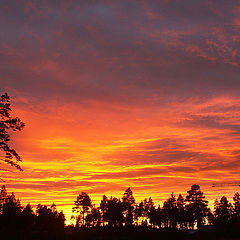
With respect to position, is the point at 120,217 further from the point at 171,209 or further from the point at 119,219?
the point at 171,209

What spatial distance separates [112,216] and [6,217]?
114ft

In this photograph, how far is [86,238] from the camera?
4403 cm

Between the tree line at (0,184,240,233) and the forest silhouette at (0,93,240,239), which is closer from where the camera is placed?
the forest silhouette at (0,93,240,239)

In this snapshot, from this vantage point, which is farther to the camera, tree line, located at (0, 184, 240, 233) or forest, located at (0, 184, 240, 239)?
tree line, located at (0, 184, 240, 233)

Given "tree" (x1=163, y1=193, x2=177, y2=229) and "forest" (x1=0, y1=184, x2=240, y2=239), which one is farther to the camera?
"tree" (x1=163, y1=193, x2=177, y2=229)

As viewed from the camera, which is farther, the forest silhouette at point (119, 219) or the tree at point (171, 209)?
the tree at point (171, 209)

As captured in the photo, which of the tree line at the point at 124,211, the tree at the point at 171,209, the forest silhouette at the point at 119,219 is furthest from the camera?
the tree at the point at 171,209

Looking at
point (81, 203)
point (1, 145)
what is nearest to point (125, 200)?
point (81, 203)

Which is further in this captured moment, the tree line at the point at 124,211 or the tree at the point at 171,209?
the tree at the point at 171,209

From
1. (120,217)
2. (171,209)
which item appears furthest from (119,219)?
(171,209)

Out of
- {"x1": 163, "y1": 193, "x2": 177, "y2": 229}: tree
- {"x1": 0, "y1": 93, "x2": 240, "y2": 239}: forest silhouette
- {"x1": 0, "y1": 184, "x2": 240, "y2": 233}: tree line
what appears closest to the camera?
{"x1": 0, "y1": 93, "x2": 240, "y2": 239}: forest silhouette

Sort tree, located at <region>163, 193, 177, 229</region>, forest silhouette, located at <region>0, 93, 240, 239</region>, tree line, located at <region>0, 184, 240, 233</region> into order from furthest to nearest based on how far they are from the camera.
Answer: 1. tree, located at <region>163, 193, 177, 229</region>
2. tree line, located at <region>0, 184, 240, 233</region>
3. forest silhouette, located at <region>0, 93, 240, 239</region>

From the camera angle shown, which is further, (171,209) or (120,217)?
(171,209)

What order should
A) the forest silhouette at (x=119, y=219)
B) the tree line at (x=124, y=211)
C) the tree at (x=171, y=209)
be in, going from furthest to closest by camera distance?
1. the tree at (x=171, y=209)
2. the tree line at (x=124, y=211)
3. the forest silhouette at (x=119, y=219)
